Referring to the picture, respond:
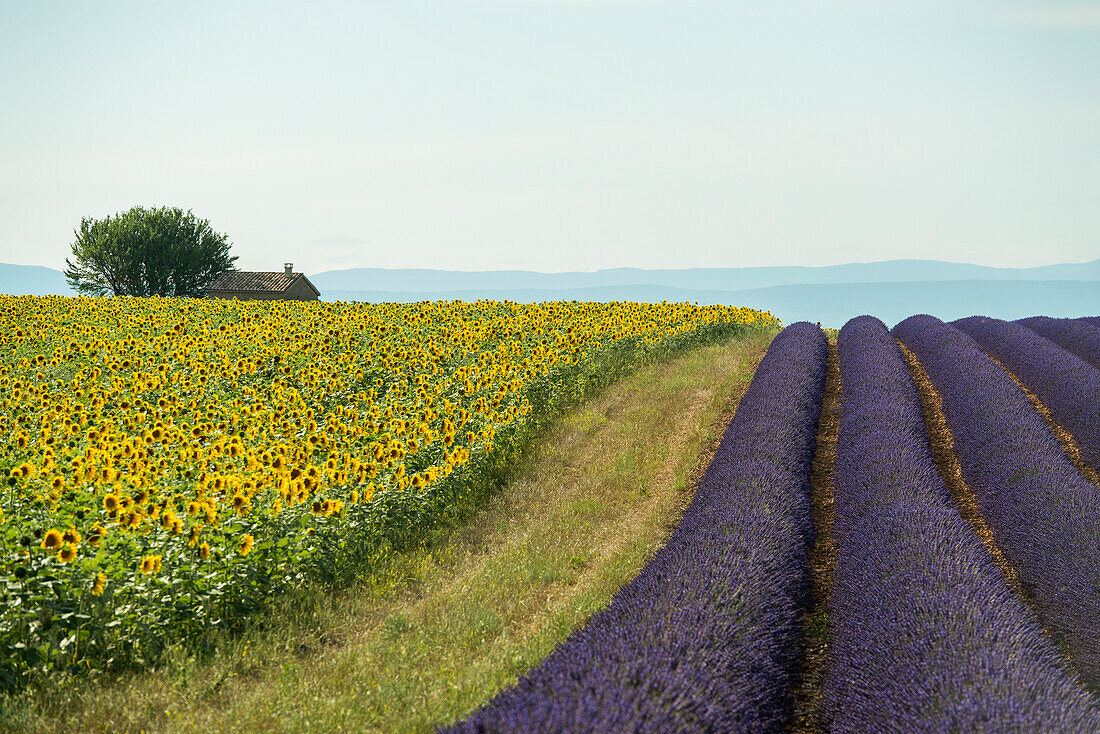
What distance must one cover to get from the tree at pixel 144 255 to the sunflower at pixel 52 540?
1849 inches

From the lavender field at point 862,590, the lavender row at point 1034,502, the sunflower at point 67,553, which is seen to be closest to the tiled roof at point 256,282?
the lavender field at point 862,590

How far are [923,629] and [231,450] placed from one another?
6.70 meters

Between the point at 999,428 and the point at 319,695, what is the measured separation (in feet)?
32.7

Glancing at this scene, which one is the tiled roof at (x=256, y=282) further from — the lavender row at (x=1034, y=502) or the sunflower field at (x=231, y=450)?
the lavender row at (x=1034, y=502)

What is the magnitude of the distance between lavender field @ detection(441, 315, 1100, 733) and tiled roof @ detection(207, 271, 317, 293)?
3425 centimetres

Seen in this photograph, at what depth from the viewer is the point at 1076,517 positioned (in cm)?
843

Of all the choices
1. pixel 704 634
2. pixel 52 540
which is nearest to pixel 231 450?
pixel 52 540

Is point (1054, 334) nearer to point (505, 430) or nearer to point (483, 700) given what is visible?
point (505, 430)

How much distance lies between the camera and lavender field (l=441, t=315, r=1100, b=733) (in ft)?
15.2

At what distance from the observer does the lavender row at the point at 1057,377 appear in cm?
1245

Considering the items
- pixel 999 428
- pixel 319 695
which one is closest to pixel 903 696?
pixel 319 695

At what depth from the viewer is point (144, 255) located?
49.8 metres

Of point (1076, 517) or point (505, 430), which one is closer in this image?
point (1076, 517)

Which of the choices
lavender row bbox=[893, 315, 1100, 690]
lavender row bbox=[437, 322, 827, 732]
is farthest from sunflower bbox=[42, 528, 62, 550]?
lavender row bbox=[893, 315, 1100, 690]
